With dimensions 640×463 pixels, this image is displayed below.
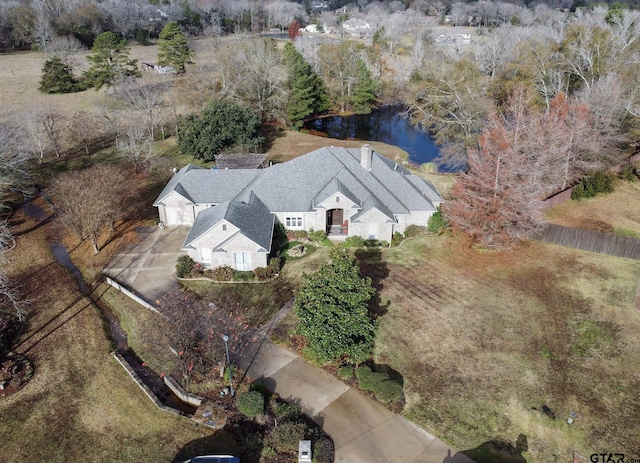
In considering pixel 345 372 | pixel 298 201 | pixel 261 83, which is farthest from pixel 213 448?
pixel 261 83

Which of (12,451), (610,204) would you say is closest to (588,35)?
(610,204)

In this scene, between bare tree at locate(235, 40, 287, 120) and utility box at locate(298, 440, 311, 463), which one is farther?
bare tree at locate(235, 40, 287, 120)

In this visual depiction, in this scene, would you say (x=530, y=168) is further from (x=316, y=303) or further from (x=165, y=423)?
(x=165, y=423)

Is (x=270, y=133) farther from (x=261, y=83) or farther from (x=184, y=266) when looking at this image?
(x=184, y=266)

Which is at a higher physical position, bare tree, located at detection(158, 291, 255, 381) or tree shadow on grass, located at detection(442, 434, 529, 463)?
bare tree, located at detection(158, 291, 255, 381)

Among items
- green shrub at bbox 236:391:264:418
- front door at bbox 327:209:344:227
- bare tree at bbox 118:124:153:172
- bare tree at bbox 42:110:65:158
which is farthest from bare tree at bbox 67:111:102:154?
green shrub at bbox 236:391:264:418

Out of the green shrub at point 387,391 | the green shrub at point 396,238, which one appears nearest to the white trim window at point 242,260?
the green shrub at point 396,238

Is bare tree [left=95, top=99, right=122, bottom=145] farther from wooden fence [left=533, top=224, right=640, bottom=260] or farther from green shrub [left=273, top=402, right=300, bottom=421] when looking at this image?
wooden fence [left=533, top=224, right=640, bottom=260]
